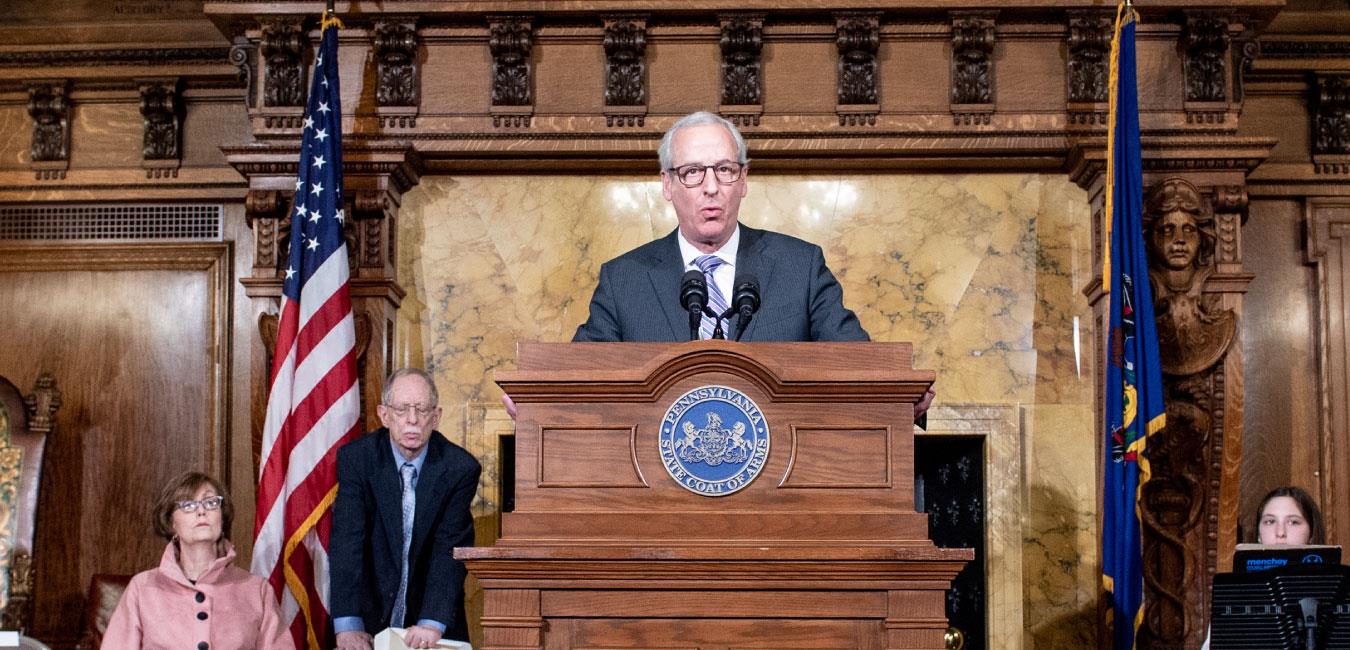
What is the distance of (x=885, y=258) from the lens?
7.21 meters

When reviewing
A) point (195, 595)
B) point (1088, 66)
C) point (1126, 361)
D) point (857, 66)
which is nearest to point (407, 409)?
point (195, 595)

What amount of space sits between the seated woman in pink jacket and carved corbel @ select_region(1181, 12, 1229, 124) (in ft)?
14.8

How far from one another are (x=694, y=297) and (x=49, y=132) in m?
5.22

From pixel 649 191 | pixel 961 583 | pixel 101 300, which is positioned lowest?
pixel 961 583

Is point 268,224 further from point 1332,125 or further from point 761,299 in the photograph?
point 1332,125

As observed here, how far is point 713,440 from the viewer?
3.39 metres

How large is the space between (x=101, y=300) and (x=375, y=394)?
5.47 feet

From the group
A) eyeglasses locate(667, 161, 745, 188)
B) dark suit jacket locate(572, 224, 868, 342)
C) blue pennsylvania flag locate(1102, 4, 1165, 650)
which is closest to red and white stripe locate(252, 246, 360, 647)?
dark suit jacket locate(572, 224, 868, 342)

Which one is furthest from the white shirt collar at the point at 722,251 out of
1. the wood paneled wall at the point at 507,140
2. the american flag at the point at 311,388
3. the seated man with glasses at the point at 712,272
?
the wood paneled wall at the point at 507,140

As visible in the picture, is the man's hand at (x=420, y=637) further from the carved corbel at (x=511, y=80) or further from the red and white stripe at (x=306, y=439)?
the carved corbel at (x=511, y=80)

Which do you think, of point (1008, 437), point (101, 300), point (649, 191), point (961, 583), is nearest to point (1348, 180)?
point (1008, 437)

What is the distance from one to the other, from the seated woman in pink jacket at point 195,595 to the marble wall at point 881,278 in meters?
1.64

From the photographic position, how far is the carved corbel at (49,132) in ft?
25.1

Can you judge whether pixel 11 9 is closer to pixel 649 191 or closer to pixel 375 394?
pixel 375 394
